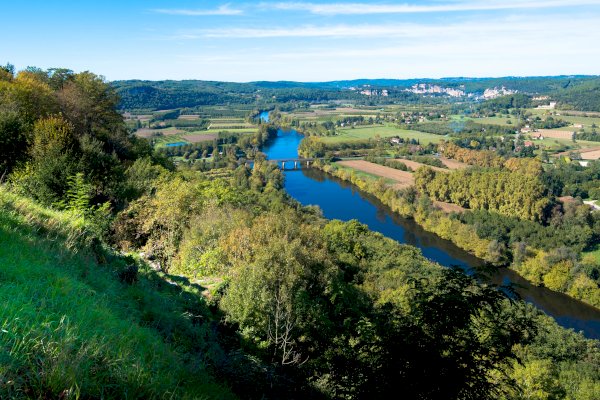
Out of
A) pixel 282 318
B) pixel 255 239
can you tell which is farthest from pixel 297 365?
pixel 255 239

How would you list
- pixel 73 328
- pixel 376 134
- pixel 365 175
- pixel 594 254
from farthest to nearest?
pixel 376 134 → pixel 365 175 → pixel 594 254 → pixel 73 328

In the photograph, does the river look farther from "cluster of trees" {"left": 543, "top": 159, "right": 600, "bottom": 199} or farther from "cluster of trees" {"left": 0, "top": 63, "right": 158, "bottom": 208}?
"cluster of trees" {"left": 543, "top": 159, "right": 600, "bottom": 199}

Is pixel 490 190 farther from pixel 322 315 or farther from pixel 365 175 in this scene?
pixel 322 315

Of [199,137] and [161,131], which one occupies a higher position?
[161,131]

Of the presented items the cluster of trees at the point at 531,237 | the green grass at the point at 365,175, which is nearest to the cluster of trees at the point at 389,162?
the green grass at the point at 365,175

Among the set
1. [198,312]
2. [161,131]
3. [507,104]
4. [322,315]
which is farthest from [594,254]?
[507,104]

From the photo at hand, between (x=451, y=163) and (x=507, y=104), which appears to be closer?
(x=451, y=163)

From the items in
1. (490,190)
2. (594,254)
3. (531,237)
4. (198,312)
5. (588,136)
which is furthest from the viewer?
(588,136)
